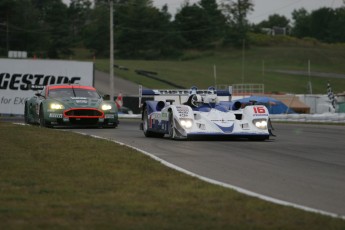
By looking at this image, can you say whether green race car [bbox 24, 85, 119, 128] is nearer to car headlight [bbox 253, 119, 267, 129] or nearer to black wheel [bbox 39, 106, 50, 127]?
black wheel [bbox 39, 106, 50, 127]

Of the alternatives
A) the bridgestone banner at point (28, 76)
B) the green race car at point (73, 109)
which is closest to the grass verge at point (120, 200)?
the green race car at point (73, 109)

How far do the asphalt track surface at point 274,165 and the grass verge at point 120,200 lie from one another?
59 cm

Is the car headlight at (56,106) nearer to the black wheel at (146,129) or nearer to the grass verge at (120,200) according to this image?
the black wheel at (146,129)

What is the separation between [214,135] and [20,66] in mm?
25471

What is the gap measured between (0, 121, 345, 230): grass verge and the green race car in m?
10.0

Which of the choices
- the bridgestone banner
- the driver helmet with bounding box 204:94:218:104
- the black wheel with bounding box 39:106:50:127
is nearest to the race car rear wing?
the driver helmet with bounding box 204:94:218:104

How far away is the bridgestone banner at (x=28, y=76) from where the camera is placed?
133ft

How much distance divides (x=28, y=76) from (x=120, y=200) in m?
33.8

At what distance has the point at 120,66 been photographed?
3017 inches

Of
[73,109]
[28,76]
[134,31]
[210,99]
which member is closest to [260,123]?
[210,99]

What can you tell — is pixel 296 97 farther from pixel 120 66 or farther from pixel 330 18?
pixel 330 18

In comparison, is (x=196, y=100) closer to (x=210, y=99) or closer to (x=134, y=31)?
(x=210, y=99)

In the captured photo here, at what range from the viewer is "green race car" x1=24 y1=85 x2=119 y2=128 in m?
22.1

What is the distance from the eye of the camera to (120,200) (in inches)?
317
